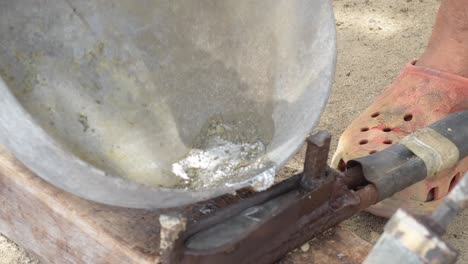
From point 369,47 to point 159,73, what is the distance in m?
1.28

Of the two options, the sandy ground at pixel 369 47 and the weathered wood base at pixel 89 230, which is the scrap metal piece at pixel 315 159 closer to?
the weathered wood base at pixel 89 230

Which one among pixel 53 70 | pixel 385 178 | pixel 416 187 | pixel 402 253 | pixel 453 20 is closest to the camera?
pixel 402 253

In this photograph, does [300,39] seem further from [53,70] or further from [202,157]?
[53,70]

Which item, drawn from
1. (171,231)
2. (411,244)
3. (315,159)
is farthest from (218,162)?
(411,244)

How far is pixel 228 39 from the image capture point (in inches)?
57.5

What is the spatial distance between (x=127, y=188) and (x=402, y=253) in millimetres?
411

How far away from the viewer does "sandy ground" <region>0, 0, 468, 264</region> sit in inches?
88.5

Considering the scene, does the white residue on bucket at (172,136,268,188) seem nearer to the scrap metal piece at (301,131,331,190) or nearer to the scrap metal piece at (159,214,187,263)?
the scrap metal piece at (301,131,331,190)

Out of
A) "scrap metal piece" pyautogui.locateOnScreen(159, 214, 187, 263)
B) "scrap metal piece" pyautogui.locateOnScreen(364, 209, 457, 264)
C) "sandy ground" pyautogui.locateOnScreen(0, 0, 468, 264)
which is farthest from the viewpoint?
"sandy ground" pyautogui.locateOnScreen(0, 0, 468, 264)

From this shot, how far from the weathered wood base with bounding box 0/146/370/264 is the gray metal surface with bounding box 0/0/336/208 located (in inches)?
4.0

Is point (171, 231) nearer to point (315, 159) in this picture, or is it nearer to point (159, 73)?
point (315, 159)

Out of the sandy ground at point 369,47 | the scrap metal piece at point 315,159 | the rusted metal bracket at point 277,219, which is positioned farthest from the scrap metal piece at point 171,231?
the sandy ground at point 369,47

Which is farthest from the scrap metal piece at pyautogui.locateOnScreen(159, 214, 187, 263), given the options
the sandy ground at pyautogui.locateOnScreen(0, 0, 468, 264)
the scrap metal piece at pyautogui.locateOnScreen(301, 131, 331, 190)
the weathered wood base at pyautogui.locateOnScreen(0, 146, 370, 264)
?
the sandy ground at pyautogui.locateOnScreen(0, 0, 468, 264)

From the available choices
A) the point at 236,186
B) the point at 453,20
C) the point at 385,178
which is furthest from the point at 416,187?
the point at 236,186
